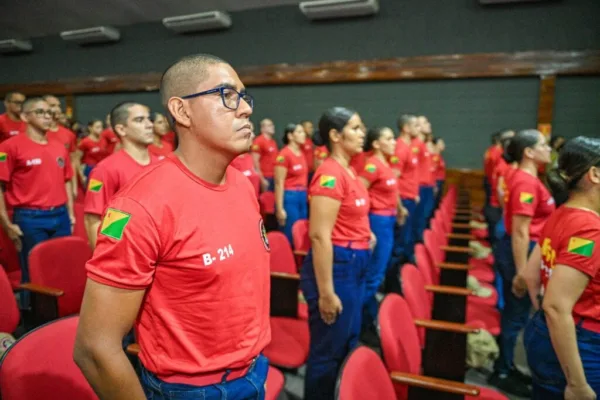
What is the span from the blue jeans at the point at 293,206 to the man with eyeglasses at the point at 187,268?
397cm

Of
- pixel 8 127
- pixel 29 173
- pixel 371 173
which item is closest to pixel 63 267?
pixel 29 173

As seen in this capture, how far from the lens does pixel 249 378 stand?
3.50ft

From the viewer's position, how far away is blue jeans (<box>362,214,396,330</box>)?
312 centimetres

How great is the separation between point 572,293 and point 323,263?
100 centimetres

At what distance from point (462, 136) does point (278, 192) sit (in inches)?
184

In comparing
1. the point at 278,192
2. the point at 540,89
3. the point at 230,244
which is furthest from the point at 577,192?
the point at 540,89

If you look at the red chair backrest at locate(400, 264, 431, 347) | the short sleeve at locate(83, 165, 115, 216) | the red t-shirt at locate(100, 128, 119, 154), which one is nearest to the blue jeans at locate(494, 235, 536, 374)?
the red chair backrest at locate(400, 264, 431, 347)

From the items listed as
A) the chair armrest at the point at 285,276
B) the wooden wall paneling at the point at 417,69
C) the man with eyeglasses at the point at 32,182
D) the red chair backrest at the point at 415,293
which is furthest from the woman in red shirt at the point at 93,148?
the red chair backrest at the point at 415,293

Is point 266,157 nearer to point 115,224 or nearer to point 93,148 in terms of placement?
point 93,148

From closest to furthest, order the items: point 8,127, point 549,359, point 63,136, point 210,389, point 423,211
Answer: point 210,389 → point 549,359 → point 8,127 → point 63,136 → point 423,211

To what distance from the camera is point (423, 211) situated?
593cm

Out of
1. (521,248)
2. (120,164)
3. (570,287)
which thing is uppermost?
(120,164)

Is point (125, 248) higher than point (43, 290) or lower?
higher

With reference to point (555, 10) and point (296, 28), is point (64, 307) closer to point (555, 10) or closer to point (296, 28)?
point (296, 28)
